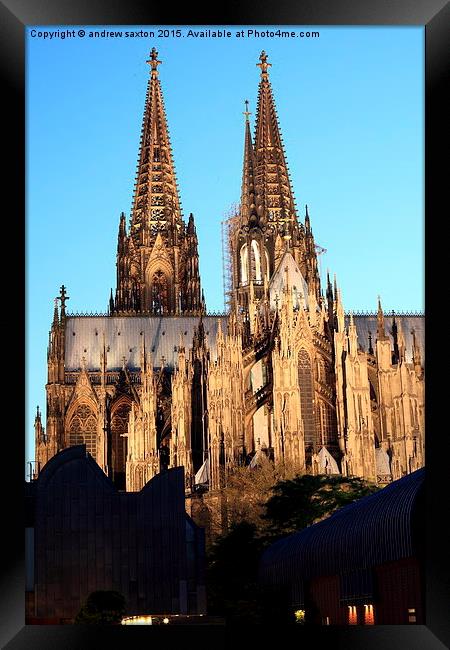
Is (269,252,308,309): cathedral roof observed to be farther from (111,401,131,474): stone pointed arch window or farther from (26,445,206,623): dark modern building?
(26,445,206,623): dark modern building

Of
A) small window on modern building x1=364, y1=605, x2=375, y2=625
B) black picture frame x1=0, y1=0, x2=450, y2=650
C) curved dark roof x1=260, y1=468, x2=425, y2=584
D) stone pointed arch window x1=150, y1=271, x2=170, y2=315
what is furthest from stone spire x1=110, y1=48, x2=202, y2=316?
black picture frame x1=0, y1=0, x2=450, y2=650

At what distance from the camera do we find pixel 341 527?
20141 mm

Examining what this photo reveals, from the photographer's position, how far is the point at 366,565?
18547mm

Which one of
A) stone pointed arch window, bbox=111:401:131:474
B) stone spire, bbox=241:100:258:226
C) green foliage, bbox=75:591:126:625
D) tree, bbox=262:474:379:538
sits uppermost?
stone spire, bbox=241:100:258:226

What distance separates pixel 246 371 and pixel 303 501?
15973 mm

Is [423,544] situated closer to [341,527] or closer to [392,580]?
[392,580]

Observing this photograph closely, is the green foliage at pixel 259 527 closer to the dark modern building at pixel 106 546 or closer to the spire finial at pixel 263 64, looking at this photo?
the dark modern building at pixel 106 546

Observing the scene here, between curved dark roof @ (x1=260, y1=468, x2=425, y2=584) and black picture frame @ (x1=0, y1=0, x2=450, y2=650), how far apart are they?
1384 millimetres

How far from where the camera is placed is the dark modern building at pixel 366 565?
55.7 ft

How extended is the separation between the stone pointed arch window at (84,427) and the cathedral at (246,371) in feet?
0.28

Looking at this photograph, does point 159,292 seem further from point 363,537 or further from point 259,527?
point 363,537

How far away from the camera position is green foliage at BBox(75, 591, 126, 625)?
20.2 m
